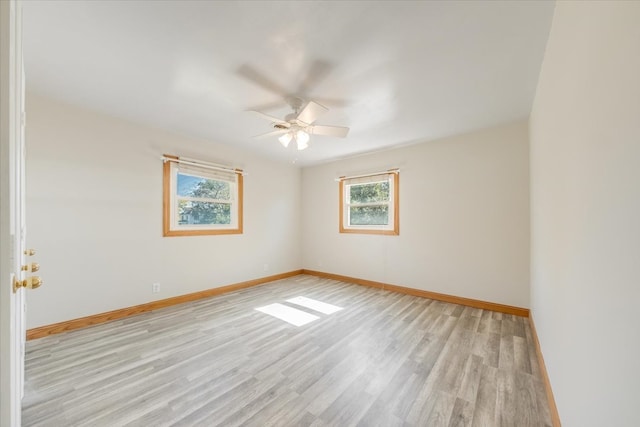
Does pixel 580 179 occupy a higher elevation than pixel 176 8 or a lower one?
lower

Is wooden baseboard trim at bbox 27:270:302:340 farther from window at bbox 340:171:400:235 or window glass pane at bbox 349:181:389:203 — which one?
window glass pane at bbox 349:181:389:203

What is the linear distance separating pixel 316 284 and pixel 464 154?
125 inches

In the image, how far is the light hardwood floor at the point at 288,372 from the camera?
4.92 feet

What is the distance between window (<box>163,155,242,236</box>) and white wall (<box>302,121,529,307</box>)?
2129mm

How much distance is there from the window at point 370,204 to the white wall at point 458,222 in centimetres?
13

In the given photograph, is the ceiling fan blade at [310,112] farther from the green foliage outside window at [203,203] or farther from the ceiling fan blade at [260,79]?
the green foliage outside window at [203,203]

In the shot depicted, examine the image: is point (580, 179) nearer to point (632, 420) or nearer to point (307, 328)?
point (632, 420)

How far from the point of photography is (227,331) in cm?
260

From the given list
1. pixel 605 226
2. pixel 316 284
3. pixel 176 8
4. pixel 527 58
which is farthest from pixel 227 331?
pixel 527 58

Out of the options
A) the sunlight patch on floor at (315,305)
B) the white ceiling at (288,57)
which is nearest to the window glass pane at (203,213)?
the white ceiling at (288,57)

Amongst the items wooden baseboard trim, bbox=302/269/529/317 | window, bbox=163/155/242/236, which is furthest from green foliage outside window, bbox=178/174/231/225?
wooden baseboard trim, bbox=302/269/529/317

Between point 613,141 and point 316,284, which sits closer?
point 613,141

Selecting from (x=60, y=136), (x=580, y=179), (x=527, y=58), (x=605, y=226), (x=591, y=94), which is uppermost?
(x=527, y=58)

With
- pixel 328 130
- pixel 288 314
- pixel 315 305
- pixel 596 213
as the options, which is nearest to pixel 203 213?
pixel 288 314
